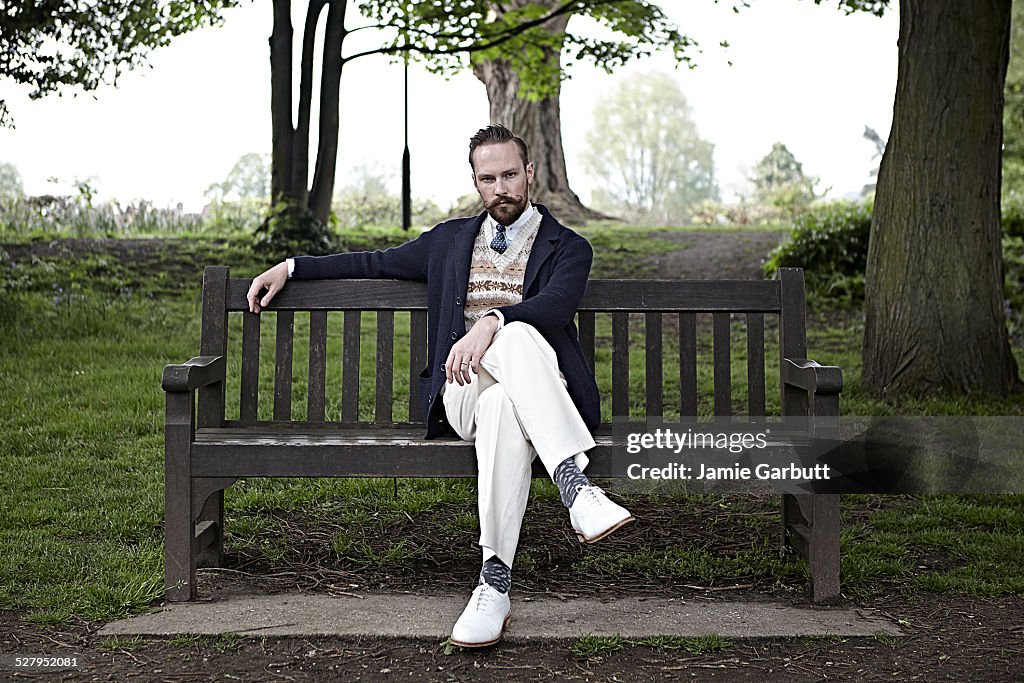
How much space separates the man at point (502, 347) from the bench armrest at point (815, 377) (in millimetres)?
705

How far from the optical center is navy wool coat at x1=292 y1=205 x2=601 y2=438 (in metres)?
3.71

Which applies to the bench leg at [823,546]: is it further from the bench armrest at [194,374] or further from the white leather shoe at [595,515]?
the bench armrest at [194,374]

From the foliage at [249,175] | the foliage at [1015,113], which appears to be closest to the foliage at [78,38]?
→ the foliage at [1015,113]

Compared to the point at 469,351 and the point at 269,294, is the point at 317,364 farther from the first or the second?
the point at 469,351

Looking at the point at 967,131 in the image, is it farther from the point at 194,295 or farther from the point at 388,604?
the point at 194,295

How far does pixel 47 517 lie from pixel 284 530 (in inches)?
39.0

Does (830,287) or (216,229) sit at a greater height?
(216,229)

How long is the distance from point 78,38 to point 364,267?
7.97 m

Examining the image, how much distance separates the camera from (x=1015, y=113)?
25188mm

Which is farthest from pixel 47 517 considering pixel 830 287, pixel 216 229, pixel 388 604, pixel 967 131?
pixel 216 229

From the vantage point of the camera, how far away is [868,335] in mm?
6957

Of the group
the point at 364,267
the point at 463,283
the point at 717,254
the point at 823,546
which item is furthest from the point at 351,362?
the point at 717,254

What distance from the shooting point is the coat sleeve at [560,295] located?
11.8ft

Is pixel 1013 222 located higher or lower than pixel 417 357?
higher
